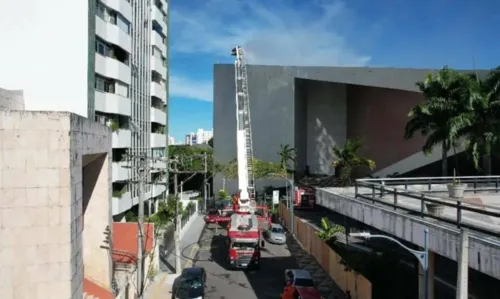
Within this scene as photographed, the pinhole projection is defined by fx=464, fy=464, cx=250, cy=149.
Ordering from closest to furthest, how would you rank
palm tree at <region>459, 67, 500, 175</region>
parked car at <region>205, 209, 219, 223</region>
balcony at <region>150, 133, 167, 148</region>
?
palm tree at <region>459, 67, 500, 175</region> < parked car at <region>205, 209, 219, 223</region> < balcony at <region>150, 133, 167, 148</region>

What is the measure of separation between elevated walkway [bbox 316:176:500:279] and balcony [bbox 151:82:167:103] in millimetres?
28886

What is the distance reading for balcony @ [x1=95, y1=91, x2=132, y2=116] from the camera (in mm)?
31188

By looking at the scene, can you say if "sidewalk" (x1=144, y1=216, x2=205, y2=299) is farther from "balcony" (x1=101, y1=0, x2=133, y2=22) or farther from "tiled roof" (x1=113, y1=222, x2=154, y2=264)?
"balcony" (x1=101, y1=0, x2=133, y2=22)

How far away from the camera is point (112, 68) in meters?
32.9

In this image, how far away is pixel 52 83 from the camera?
28844 millimetres

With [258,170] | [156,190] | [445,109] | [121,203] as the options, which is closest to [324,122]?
[258,170]

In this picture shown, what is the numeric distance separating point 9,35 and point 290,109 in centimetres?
3681

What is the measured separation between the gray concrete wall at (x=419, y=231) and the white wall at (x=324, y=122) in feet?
161

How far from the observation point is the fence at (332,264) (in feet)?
63.6

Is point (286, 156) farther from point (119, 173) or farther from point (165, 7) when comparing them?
point (119, 173)

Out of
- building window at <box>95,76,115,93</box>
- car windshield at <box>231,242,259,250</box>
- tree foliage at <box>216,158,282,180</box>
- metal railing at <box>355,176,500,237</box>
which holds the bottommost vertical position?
car windshield at <box>231,242,259,250</box>

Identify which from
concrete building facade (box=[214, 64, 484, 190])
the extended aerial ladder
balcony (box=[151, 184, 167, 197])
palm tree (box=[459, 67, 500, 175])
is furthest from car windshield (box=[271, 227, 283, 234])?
concrete building facade (box=[214, 64, 484, 190])

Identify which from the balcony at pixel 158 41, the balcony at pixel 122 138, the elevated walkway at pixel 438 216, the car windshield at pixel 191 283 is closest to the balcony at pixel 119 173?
the balcony at pixel 122 138

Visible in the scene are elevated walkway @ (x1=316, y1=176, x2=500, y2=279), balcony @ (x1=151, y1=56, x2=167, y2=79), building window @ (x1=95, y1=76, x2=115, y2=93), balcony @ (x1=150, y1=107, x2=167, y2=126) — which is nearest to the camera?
elevated walkway @ (x1=316, y1=176, x2=500, y2=279)
